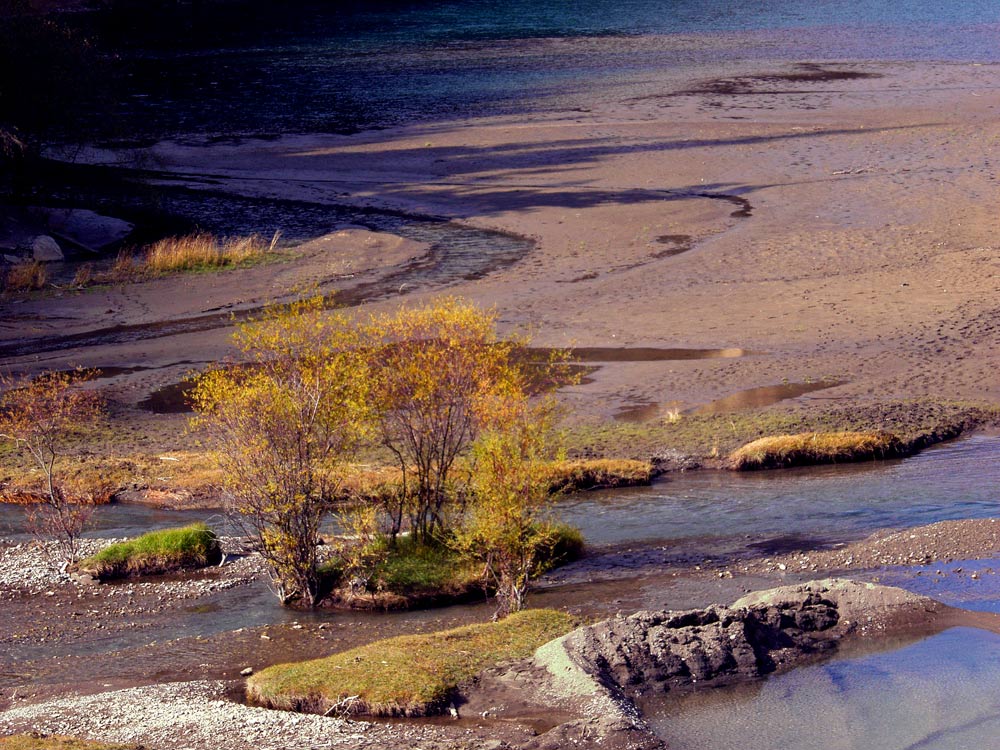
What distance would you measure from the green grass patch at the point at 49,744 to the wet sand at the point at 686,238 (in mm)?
14350

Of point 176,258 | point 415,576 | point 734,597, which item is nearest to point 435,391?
point 415,576

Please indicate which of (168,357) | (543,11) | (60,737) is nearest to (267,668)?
(60,737)

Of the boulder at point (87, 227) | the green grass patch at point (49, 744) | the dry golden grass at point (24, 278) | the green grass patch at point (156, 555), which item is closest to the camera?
the green grass patch at point (49, 744)

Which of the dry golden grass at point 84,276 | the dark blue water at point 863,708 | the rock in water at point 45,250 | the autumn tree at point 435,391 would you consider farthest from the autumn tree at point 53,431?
the dark blue water at point 863,708

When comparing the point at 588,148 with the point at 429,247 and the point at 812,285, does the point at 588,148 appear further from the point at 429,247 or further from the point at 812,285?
the point at 812,285

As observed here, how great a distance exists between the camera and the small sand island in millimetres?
14836

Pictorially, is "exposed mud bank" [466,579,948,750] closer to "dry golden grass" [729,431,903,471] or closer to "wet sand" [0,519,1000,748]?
"wet sand" [0,519,1000,748]

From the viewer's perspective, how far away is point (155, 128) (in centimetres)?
6078

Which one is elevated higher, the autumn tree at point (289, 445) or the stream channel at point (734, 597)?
the autumn tree at point (289, 445)

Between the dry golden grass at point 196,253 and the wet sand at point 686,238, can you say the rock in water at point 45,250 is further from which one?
the wet sand at point 686,238

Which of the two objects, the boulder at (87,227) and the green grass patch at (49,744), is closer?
the green grass patch at (49,744)

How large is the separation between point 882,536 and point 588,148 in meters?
34.4

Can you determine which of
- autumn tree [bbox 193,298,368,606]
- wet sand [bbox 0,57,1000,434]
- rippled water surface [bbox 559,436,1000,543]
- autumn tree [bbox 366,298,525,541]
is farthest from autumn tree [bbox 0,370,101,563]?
rippled water surface [bbox 559,436,1000,543]

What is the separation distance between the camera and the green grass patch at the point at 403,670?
14117mm
